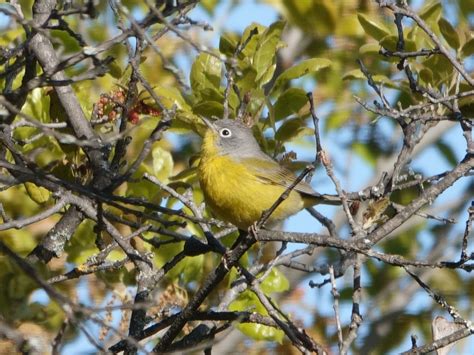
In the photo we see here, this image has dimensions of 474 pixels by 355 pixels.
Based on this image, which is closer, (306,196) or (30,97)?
(30,97)

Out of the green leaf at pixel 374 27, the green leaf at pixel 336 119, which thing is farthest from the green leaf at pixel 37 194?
the green leaf at pixel 336 119

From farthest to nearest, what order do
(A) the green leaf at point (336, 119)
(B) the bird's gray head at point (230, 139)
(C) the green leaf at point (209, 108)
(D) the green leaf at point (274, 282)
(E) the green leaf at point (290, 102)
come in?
(A) the green leaf at point (336, 119), (B) the bird's gray head at point (230, 139), (D) the green leaf at point (274, 282), (E) the green leaf at point (290, 102), (C) the green leaf at point (209, 108)

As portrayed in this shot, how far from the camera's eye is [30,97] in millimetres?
4410

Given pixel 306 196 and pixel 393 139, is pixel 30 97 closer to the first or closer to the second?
pixel 306 196

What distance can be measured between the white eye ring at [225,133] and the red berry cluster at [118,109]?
26.8 inches

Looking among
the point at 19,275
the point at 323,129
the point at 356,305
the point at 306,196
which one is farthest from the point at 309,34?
the point at 19,275

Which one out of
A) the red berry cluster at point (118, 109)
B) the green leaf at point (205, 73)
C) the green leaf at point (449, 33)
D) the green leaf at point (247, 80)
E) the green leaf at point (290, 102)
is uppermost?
the green leaf at point (449, 33)

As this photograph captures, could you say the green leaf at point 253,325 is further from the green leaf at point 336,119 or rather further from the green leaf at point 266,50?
the green leaf at point 336,119

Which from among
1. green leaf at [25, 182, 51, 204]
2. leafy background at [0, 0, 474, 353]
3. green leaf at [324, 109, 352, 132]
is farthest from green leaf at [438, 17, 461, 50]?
green leaf at [324, 109, 352, 132]

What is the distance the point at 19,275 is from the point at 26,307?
0.10m

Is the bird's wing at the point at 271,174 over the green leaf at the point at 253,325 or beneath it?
over

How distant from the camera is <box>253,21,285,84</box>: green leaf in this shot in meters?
4.44

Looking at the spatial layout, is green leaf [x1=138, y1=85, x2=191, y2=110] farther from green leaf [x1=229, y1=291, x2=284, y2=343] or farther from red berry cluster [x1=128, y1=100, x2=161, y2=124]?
green leaf [x1=229, y1=291, x2=284, y2=343]

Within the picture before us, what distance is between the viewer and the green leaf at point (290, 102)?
4363 mm
